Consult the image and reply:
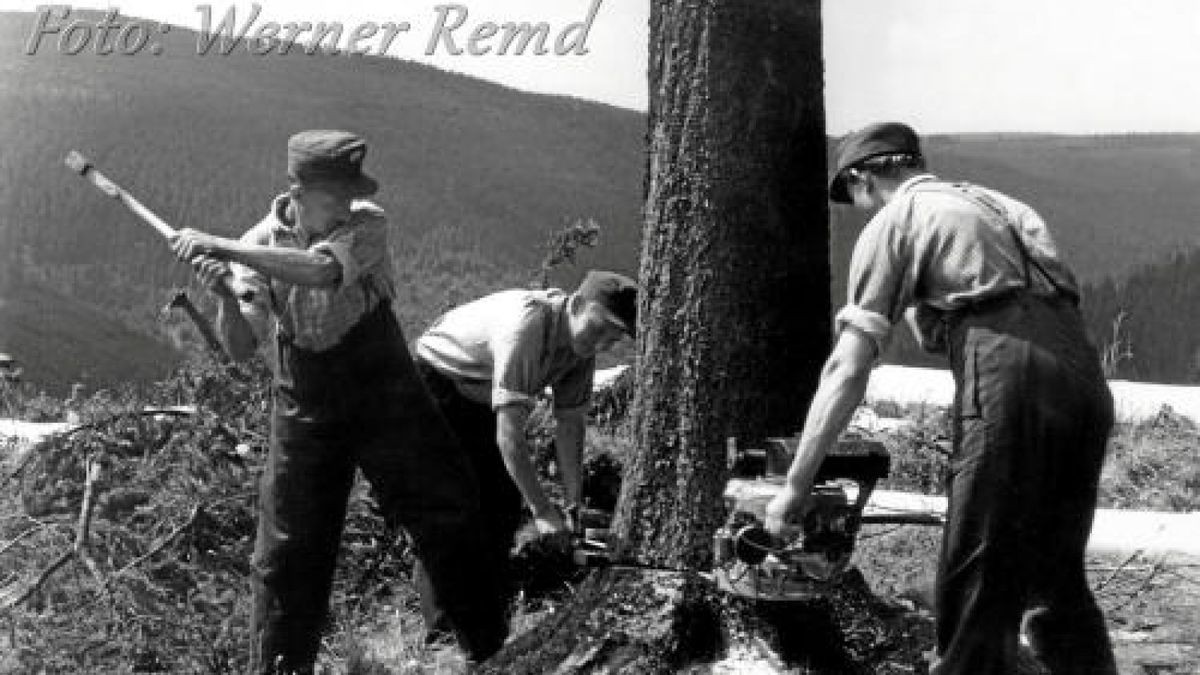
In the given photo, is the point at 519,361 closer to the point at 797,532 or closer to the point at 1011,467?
the point at 797,532

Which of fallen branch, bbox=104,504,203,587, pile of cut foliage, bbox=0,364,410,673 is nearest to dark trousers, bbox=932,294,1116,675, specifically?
pile of cut foliage, bbox=0,364,410,673

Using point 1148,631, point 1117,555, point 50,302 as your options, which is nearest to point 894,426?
point 1117,555

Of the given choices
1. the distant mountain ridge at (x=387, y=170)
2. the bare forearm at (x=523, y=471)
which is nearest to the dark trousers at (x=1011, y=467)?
the bare forearm at (x=523, y=471)

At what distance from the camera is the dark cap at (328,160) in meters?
5.33

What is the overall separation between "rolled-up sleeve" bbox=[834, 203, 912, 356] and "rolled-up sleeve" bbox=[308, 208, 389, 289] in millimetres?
1716

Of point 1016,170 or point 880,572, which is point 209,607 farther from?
point 1016,170

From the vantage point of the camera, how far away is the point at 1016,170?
1160 inches

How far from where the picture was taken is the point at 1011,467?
4133 millimetres

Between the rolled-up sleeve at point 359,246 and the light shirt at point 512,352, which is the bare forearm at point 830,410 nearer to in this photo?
the light shirt at point 512,352

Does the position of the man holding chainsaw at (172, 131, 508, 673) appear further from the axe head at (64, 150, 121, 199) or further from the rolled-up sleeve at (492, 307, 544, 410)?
the axe head at (64, 150, 121, 199)

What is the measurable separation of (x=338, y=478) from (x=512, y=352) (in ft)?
2.20

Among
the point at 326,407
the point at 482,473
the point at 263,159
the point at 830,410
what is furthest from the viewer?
the point at 263,159

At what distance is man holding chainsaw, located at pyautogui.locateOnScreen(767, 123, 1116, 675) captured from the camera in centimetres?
412

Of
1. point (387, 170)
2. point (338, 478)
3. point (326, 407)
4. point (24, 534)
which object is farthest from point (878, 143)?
point (387, 170)
